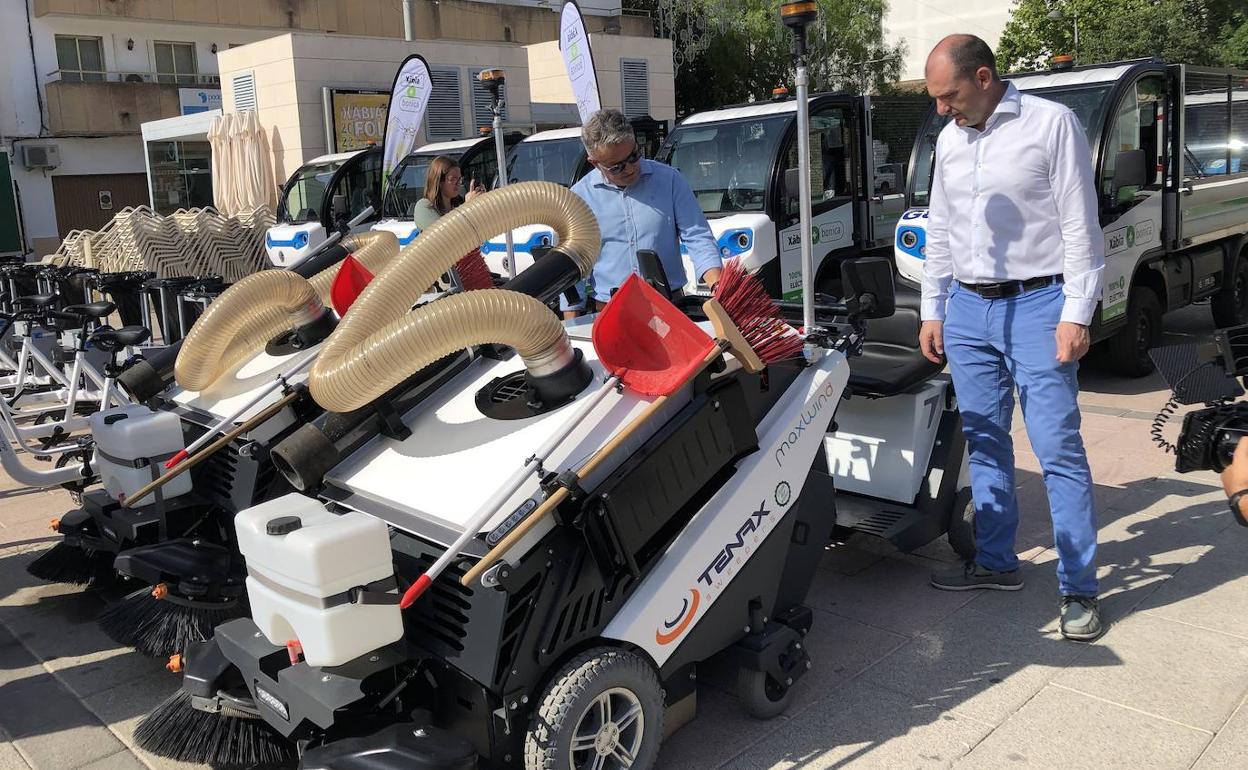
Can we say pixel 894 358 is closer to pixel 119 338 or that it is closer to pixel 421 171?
pixel 119 338

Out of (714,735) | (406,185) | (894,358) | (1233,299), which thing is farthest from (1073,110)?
(406,185)

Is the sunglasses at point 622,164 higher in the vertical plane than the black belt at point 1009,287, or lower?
higher

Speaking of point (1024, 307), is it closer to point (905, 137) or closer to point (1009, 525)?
point (1009, 525)

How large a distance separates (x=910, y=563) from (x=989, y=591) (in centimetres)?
42

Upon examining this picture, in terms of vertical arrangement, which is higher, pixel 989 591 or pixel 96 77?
pixel 96 77

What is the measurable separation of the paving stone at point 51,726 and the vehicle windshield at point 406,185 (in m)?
9.70

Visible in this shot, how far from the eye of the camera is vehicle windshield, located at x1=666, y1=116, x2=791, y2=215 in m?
8.67

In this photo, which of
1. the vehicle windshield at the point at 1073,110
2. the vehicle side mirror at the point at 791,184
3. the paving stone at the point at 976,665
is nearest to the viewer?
the paving stone at the point at 976,665

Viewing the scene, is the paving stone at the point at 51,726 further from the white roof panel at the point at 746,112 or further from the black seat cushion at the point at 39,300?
the white roof panel at the point at 746,112

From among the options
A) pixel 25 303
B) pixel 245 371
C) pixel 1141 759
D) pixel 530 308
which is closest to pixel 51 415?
pixel 25 303

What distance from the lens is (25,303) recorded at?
7383mm

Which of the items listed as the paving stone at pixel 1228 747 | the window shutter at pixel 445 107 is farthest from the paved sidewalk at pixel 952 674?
the window shutter at pixel 445 107

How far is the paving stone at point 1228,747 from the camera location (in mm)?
2920

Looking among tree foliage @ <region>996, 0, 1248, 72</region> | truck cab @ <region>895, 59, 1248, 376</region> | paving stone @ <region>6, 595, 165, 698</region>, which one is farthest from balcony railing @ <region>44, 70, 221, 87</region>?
paving stone @ <region>6, 595, 165, 698</region>
